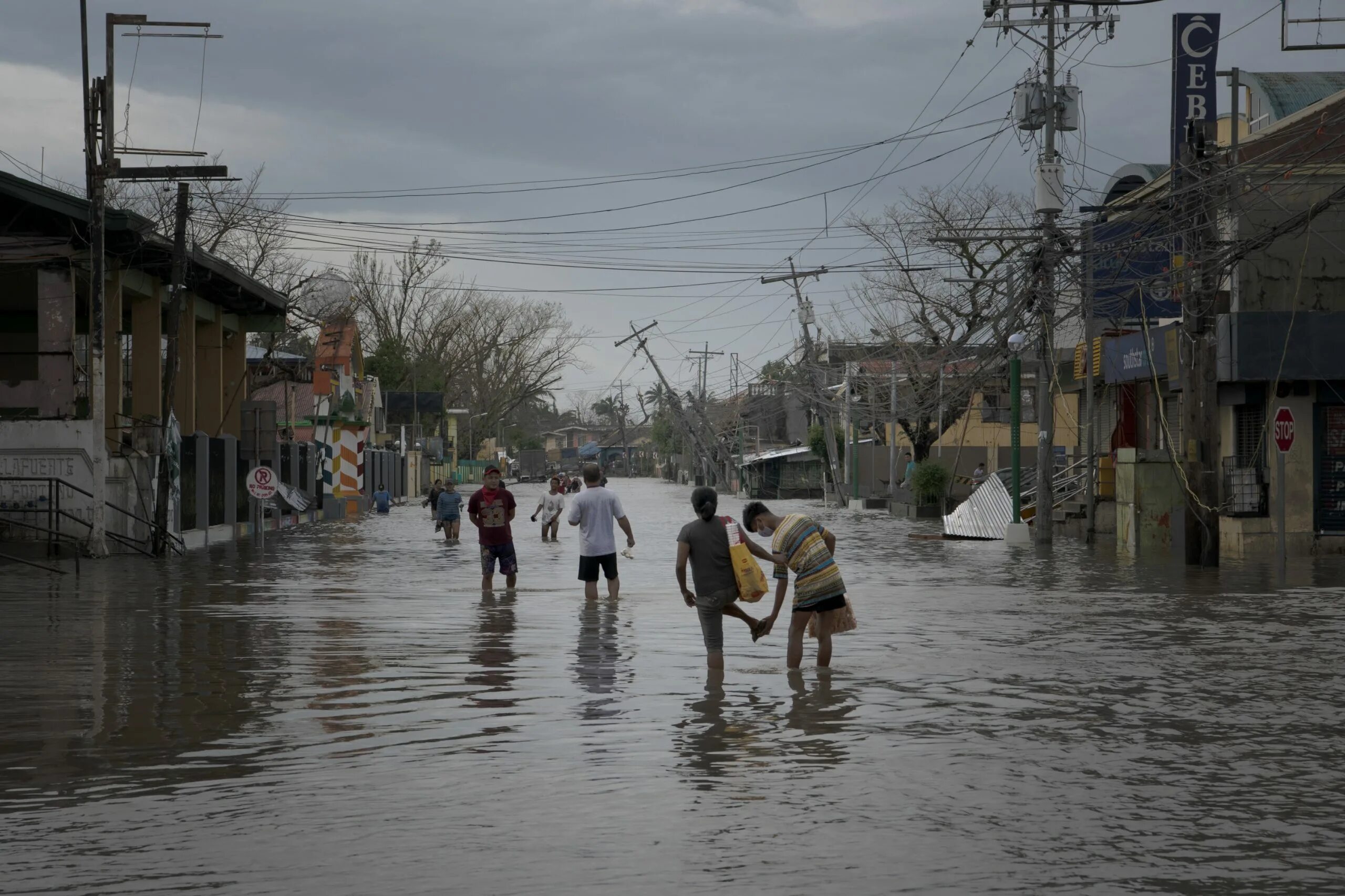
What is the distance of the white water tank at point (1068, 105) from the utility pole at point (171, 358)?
17407mm

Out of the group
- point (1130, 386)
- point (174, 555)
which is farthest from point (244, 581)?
point (1130, 386)

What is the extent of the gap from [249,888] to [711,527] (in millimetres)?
6711

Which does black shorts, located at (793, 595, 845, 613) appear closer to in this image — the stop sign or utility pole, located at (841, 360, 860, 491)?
the stop sign

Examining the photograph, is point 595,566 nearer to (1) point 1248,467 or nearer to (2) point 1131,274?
(1) point 1248,467

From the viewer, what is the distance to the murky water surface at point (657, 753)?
6.46m

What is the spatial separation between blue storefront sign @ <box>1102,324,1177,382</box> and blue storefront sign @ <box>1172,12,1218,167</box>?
4.49 meters

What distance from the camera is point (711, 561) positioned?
12.2 meters

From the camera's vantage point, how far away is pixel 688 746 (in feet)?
30.6

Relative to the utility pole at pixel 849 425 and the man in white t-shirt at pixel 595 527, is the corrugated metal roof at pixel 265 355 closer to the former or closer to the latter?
the utility pole at pixel 849 425

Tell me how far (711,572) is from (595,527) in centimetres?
648

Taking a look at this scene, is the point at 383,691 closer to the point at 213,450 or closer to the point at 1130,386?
the point at 213,450

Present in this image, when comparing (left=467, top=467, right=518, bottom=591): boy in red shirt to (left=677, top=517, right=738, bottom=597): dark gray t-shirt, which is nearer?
(left=677, top=517, right=738, bottom=597): dark gray t-shirt

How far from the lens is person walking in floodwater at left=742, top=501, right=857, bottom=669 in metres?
12.0

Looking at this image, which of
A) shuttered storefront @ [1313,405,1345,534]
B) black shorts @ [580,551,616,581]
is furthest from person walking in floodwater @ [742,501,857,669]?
shuttered storefront @ [1313,405,1345,534]
